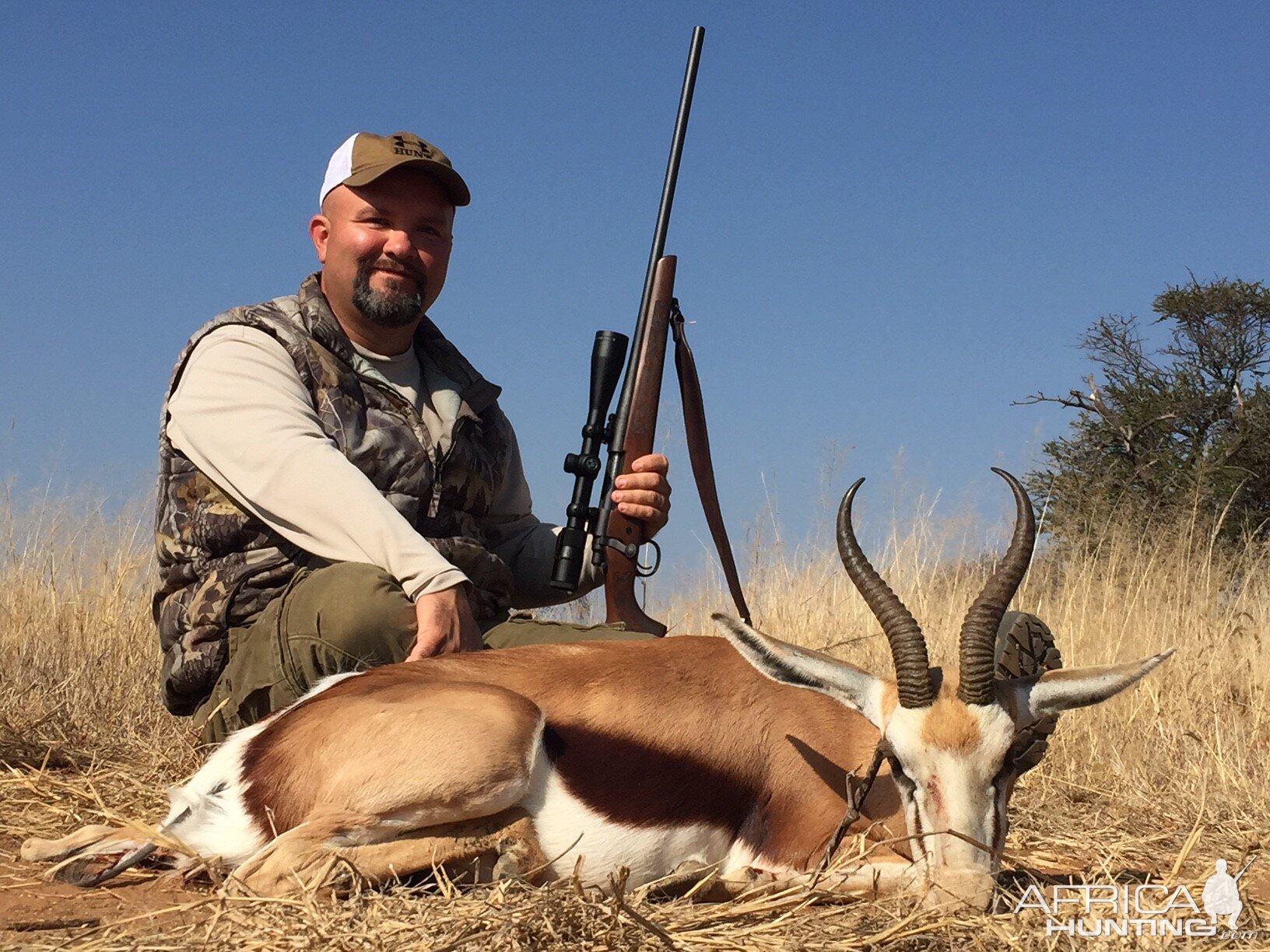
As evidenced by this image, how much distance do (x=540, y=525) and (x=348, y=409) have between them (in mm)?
1218

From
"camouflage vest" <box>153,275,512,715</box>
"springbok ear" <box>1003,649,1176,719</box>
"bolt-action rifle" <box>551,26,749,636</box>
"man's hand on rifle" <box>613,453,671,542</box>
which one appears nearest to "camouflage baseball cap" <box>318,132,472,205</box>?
"camouflage vest" <box>153,275,512,715</box>

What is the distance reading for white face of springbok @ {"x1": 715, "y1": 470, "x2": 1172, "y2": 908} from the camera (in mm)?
3164

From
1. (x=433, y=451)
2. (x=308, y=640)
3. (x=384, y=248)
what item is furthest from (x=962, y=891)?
(x=384, y=248)

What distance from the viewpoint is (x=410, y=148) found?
507 cm

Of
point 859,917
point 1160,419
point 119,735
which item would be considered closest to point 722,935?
point 859,917

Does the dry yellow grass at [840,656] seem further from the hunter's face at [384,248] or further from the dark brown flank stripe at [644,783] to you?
the hunter's face at [384,248]

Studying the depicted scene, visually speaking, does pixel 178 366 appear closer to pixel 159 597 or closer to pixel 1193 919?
pixel 159 597

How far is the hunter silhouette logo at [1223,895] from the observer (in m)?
3.19

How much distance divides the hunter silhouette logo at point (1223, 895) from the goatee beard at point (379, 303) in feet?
11.4

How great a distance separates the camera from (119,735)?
526 cm

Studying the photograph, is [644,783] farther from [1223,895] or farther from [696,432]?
[696,432]

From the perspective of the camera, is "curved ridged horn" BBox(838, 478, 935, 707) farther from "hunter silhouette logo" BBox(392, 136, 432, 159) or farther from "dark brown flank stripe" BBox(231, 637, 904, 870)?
"hunter silhouette logo" BBox(392, 136, 432, 159)

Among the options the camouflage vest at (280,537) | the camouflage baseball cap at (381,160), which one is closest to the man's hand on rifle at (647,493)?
the camouflage vest at (280,537)

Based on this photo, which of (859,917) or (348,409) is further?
(348,409)
